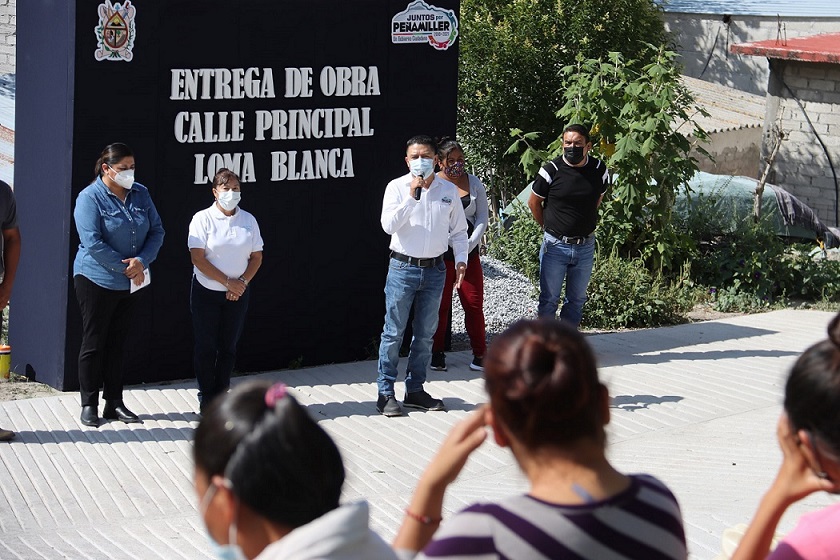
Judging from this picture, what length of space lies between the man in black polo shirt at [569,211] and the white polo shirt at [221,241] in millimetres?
2642

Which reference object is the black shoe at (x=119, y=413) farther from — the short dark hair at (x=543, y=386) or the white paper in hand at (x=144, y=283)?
the short dark hair at (x=543, y=386)

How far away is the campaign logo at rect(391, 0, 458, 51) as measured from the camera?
9430 mm

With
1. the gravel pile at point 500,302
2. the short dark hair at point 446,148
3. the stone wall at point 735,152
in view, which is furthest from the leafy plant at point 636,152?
the stone wall at point 735,152

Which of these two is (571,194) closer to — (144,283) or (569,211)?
(569,211)

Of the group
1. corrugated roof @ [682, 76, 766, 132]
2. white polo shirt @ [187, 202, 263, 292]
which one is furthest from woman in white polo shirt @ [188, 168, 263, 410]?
corrugated roof @ [682, 76, 766, 132]

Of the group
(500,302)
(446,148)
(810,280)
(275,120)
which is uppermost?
(275,120)

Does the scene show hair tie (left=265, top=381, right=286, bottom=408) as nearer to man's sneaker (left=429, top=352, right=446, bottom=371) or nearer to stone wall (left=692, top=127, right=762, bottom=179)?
man's sneaker (left=429, top=352, right=446, bottom=371)

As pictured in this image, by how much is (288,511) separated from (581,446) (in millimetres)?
650

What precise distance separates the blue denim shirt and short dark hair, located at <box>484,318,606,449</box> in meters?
5.21

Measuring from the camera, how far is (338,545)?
2.31 meters

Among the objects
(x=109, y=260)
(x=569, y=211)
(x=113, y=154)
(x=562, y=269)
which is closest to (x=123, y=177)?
(x=113, y=154)

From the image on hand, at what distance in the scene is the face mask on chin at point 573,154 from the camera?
912 centimetres

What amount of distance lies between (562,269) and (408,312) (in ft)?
6.10

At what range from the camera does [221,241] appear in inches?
297
